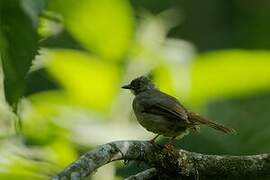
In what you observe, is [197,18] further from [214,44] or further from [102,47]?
[102,47]

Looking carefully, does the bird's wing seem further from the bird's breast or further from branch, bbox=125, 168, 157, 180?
branch, bbox=125, 168, 157, 180

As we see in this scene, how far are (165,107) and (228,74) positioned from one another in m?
0.36

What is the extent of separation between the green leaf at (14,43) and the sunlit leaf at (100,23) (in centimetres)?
116

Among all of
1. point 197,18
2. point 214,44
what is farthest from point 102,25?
point 197,18

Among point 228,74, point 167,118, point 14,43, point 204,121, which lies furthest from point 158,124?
point 14,43

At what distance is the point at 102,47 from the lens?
11.9ft

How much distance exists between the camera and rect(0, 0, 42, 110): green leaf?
1688 millimetres

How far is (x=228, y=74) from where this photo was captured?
12.3ft

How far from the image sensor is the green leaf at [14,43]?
1.69 metres

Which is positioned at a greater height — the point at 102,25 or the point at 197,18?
the point at 102,25

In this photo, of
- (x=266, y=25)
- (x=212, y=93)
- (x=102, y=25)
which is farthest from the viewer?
(x=266, y=25)

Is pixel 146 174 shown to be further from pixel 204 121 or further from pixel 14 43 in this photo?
pixel 14 43

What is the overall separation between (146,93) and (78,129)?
0.71 meters

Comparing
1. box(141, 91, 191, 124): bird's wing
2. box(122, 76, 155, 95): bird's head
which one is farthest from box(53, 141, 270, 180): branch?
box(122, 76, 155, 95): bird's head
